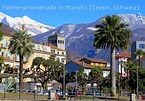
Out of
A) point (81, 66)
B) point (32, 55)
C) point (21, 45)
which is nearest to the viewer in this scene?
point (21, 45)

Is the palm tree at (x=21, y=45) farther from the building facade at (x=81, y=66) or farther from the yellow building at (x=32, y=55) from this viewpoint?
the building facade at (x=81, y=66)

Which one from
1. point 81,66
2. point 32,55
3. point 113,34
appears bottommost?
point 81,66

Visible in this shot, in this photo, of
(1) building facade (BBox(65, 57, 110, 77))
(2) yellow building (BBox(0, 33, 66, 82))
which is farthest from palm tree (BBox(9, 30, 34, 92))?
(1) building facade (BBox(65, 57, 110, 77))

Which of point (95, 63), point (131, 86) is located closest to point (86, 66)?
point (95, 63)

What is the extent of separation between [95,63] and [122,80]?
236 ft

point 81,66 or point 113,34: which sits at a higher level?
point 113,34

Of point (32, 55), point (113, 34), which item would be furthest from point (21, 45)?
point (32, 55)

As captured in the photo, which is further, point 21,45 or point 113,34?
point 21,45

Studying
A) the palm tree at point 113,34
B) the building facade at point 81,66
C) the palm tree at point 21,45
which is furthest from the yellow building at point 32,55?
the palm tree at point 113,34

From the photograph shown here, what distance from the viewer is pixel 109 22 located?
7544 cm

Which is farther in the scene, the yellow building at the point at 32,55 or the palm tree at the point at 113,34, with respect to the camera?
the yellow building at the point at 32,55

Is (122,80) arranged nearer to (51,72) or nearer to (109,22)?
(51,72)

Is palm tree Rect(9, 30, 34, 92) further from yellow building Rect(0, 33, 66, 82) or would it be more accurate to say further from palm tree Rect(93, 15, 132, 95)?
yellow building Rect(0, 33, 66, 82)

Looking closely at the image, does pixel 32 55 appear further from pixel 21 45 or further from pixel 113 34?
pixel 113 34
